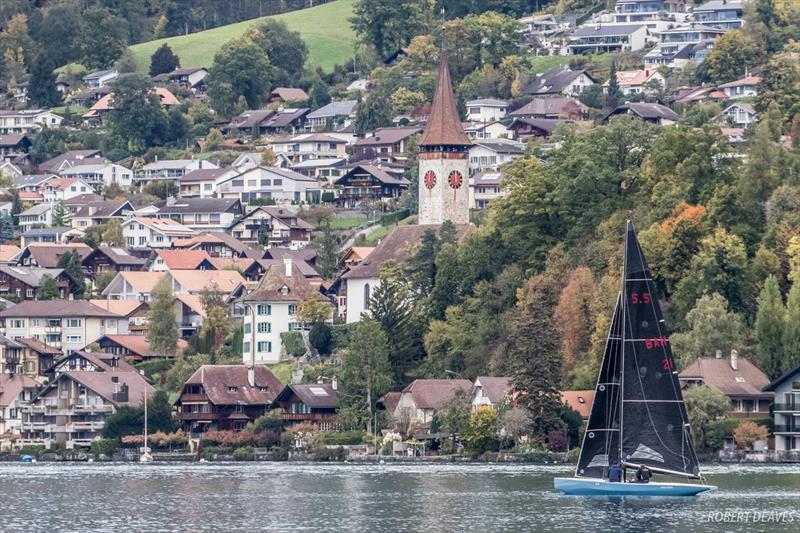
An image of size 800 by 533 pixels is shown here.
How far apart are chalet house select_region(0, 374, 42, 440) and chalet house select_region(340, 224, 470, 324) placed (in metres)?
20.1

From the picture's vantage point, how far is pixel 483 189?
17188 cm

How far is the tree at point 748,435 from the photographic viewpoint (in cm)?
10000

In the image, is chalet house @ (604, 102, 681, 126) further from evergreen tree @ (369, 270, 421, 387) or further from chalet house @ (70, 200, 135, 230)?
evergreen tree @ (369, 270, 421, 387)

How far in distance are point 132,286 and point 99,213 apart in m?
27.6

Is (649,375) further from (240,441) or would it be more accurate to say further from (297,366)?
(297,366)

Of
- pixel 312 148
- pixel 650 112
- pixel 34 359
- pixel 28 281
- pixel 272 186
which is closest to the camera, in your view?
pixel 34 359

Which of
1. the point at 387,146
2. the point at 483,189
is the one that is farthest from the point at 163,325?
the point at 387,146

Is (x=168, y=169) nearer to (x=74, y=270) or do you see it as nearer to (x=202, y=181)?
(x=202, y=181)

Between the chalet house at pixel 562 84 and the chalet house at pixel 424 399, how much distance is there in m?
77.4

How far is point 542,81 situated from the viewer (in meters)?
197

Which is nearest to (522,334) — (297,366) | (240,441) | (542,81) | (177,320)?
(240,441)

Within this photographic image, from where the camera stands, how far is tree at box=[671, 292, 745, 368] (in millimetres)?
105312

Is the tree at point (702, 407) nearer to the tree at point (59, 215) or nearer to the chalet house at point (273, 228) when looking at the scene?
the chalet house at point (273, 228)

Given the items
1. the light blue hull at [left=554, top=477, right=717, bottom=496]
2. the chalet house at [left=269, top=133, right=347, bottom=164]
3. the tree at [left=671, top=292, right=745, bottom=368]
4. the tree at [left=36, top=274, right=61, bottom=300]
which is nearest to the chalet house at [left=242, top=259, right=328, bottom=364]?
the tree at [left=36, top=274, right=61, bottom=300]
